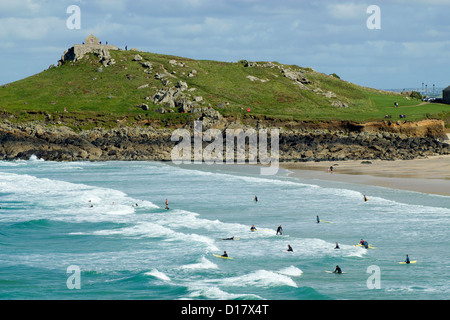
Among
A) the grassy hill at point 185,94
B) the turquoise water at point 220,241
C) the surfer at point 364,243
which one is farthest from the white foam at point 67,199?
the grassy hill at point 185,94

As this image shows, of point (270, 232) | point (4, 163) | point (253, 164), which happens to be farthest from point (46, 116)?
point (270, 232)

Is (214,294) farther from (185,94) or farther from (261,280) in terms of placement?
(185,94)

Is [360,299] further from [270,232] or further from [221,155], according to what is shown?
[221,155]

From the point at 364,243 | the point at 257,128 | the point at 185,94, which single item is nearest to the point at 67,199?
the point at 364,243

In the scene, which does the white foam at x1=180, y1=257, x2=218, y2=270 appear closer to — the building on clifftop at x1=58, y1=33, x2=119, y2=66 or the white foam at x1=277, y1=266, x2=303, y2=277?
the white foam at x1=277, y1=266, x2=303, y2=277

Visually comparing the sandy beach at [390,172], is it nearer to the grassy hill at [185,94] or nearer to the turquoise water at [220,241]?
the turquoise water at [220,241]
